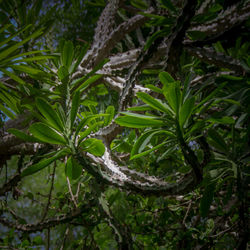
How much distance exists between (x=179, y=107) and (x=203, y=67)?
880 millimetres

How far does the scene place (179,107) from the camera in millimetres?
428

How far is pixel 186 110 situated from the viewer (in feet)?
1.33

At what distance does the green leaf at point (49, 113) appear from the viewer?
44 cm

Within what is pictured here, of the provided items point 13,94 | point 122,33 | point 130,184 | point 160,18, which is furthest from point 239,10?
point 13,94

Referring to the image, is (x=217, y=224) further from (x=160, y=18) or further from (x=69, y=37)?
(x=69, y=37)

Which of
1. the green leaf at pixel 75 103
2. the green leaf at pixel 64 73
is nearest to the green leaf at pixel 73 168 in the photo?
the green leaf at pixel 75 103

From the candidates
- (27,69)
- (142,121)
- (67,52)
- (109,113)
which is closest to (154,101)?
(142,121)

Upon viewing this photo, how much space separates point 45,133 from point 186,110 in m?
0.32

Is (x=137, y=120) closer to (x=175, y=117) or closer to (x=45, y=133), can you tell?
(x=175, y=117)

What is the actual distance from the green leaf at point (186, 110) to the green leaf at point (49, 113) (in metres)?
0.29

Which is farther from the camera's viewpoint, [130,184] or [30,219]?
[30,219]

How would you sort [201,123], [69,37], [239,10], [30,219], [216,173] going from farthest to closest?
[30,219]
[69,37]
[239,10]
[216,173]
[201,123]

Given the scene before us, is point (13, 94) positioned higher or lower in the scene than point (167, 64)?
higher

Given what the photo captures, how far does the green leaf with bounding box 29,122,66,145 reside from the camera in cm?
42
